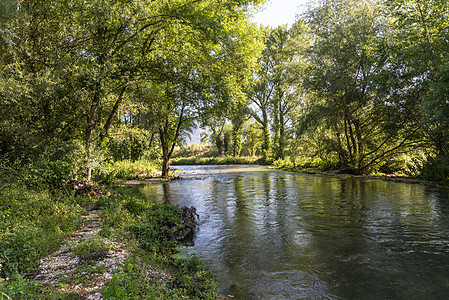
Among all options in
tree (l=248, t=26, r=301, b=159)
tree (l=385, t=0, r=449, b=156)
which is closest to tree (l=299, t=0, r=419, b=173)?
tree (l=385, t=0, r=449, b=156)

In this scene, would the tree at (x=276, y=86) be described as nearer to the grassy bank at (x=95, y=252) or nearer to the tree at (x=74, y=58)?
the tree at (x=74, y=58)

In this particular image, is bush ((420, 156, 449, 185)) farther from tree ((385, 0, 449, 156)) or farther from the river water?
the river water

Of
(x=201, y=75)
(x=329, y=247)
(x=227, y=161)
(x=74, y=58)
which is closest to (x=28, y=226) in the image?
(x=329, y=247)

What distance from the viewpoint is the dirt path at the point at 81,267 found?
2.96m

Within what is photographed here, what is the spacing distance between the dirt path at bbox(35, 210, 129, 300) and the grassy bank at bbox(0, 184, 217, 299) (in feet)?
0.04

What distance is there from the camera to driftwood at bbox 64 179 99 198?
26.5ft

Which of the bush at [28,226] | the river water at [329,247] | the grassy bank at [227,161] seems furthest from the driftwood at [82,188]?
the grassy bank at [227,161]

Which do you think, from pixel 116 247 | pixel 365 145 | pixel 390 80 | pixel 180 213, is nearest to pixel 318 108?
pixel 365 145

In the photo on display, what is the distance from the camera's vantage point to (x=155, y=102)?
15.1m

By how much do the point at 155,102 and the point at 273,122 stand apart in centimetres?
2333

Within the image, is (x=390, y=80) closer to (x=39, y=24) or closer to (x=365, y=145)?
(x=365, y=145)

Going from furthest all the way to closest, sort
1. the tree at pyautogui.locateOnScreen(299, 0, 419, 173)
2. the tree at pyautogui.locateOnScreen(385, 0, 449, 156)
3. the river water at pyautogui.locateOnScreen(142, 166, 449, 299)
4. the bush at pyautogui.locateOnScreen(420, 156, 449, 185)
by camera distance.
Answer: the tree at pyautogui.locateOnScreen(299, 0, 419, 173) → the bush at pyautogui.locateOnScreen(420, 156, 449, 185) → the tree at pyautogui.locateOnScreen(385, 0, 449, 156) → the river water at pyautogui.locateOnScreen(142, 166, 449, 299)

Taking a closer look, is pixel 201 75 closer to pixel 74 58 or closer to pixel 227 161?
pixel 74 58

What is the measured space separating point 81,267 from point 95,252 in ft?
1.73
